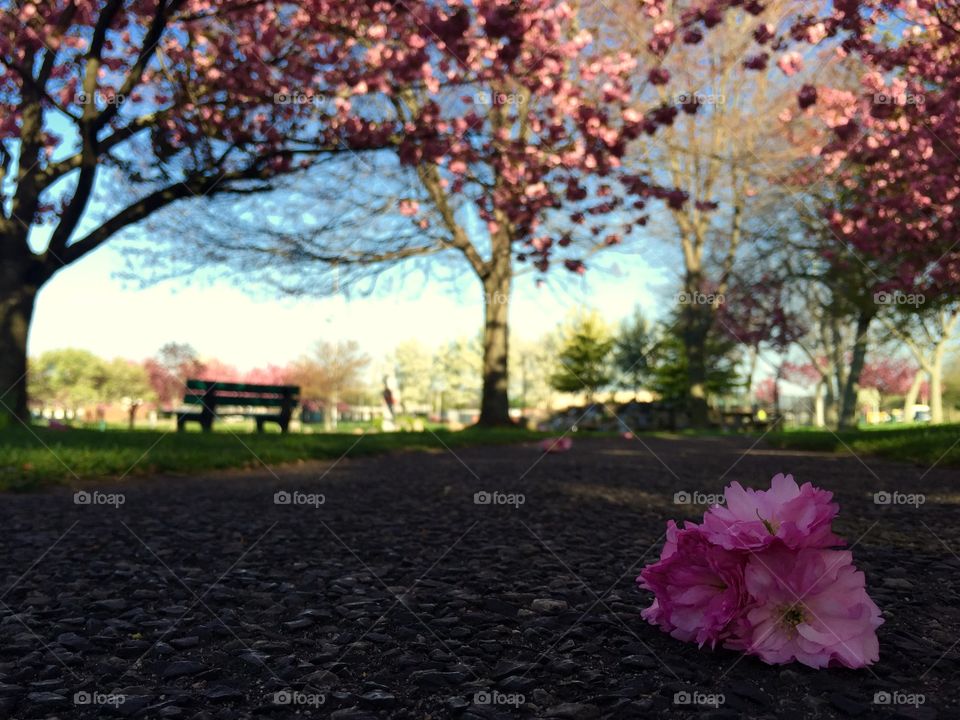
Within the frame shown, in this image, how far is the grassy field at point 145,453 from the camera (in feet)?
20.7

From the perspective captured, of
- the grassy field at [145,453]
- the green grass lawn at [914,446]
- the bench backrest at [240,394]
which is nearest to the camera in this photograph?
the grassy field at [145,453]

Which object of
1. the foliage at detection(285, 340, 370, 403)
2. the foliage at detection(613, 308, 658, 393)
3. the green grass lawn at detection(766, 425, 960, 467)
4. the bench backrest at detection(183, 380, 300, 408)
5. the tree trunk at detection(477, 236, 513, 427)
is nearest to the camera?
the green grass lawn at detection(766, 425, 960, 467)

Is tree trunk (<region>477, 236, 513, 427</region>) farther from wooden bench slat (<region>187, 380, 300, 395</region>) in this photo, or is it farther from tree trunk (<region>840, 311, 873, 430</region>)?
tree trunk (<region>840, 311, 873, 430</region>)

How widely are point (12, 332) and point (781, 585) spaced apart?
13.3m

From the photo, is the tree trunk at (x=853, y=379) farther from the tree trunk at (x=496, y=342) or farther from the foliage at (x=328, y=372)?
the foliage at (x=328, y=372)

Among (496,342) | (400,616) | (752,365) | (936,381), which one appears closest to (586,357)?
(752,365)

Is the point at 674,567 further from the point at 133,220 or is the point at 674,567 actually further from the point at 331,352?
the point at 331,352

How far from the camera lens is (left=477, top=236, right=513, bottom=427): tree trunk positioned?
1847cm

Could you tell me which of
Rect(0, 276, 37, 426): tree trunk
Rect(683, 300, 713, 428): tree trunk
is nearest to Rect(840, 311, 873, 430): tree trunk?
Rect(683, 300, 713, 428): tree trunk

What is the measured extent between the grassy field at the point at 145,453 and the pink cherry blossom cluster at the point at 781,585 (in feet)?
18.9

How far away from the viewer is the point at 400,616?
8.28ft

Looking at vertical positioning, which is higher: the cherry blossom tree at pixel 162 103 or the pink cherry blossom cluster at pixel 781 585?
the cherry blossom tree at pixel 162 103

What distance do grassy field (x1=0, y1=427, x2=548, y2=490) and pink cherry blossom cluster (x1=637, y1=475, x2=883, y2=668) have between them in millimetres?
5750

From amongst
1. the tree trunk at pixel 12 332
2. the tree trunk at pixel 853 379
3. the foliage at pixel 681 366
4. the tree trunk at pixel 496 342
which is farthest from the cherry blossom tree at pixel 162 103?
the foliage at pixel 681 366
